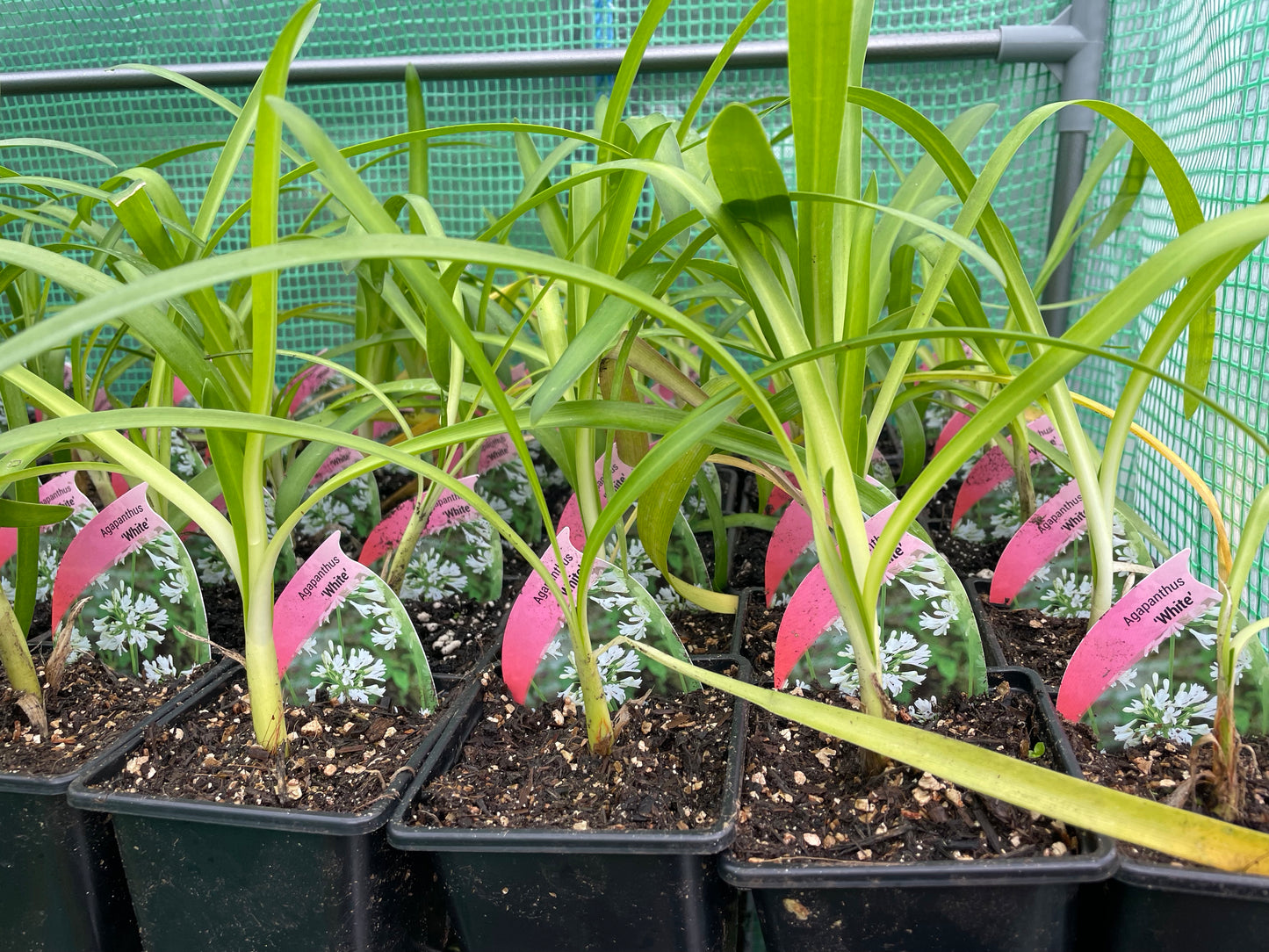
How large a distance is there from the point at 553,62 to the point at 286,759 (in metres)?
0.95

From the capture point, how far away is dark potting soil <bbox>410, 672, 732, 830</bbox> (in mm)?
548

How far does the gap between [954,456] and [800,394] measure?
9 cm

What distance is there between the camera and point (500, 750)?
0.63 metres

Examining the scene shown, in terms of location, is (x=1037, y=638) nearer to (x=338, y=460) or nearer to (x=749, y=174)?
(x=749, y=174)

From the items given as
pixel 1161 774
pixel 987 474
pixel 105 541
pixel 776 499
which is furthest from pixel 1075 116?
pixel 105 541

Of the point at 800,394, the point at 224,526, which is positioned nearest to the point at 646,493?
the point at 800,394

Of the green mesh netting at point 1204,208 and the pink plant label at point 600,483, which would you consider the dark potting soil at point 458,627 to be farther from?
the green mesh netting at point 1204,208

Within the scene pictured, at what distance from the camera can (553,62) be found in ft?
3.79

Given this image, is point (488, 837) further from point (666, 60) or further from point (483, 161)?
point (483, 161)

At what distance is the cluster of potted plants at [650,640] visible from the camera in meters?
0.45

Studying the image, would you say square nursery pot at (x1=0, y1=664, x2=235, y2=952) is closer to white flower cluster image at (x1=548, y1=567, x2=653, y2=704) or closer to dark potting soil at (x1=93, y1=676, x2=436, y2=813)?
dark potting soil at (x1=93, y1=676, x2=436, y2=813)

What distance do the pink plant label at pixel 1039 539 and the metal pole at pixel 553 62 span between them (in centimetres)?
69

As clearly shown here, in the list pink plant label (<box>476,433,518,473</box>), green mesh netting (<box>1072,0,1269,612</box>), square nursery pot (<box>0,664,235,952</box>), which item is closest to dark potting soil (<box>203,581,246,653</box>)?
square nursery pot (<box>0,664,235,952</box>)

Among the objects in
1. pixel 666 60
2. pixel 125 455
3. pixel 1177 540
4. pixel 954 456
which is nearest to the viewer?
pixel 954 456
